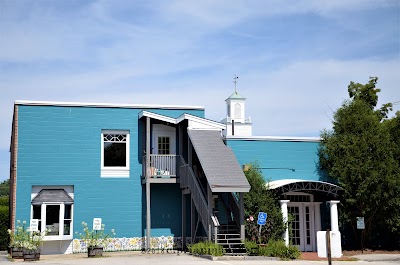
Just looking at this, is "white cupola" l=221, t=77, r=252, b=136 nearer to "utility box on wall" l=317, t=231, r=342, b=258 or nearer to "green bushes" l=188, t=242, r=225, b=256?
"green bushes" l=188, t=242, r=225, b=256

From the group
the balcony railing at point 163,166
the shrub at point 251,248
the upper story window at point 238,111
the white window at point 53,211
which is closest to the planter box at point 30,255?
the white window at point 53,211

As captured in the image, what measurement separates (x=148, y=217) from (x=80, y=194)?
309 cm

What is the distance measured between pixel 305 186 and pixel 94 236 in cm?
895

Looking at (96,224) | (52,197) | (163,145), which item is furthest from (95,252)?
(163,145)

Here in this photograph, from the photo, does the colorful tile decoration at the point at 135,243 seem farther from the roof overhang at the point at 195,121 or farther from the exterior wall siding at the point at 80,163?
the roof overhang at the point at 195,121

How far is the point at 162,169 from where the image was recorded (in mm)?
24859

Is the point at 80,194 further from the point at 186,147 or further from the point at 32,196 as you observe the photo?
the point at 186,147

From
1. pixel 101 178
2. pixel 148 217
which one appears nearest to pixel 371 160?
pixel 148 217

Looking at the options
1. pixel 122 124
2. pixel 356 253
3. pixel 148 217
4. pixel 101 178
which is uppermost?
pixel 122 124

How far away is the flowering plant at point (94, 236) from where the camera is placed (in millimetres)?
22609

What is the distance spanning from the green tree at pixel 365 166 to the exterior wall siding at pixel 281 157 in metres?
1.01

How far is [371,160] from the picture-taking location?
24047mm

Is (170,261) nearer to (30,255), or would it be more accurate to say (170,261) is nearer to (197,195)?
(197,195)

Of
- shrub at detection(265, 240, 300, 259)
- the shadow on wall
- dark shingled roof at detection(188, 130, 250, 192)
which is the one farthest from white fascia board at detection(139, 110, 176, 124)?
shrub at detection(265, 240, 300, 259)
